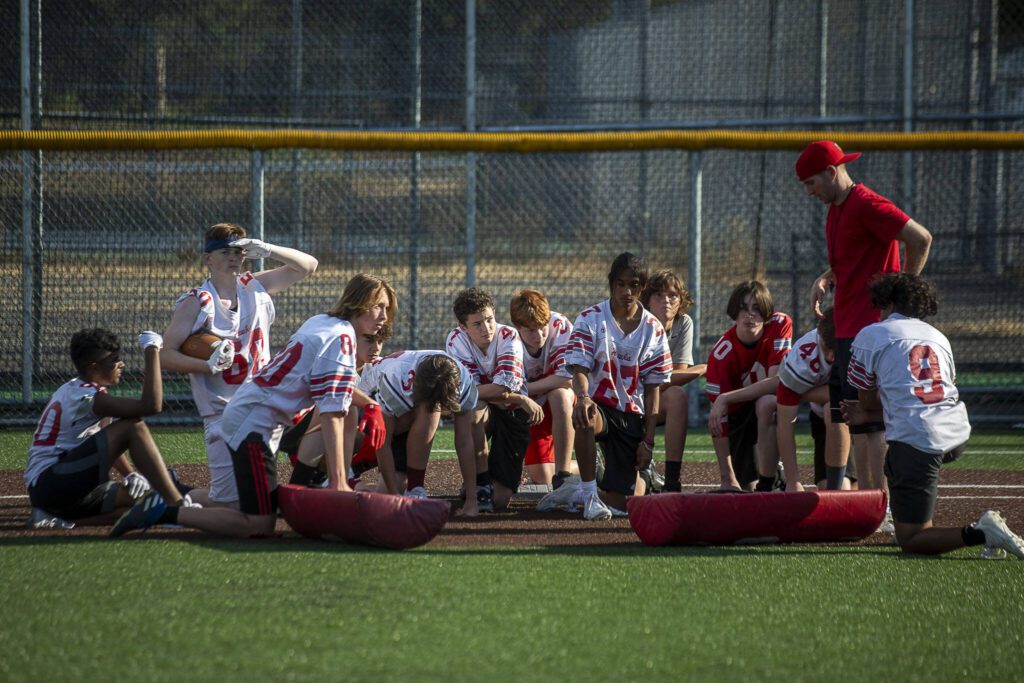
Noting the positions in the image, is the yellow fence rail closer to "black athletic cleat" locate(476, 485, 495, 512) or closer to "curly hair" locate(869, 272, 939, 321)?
"black athletic cleat" locate(476, 485, 495, 512)

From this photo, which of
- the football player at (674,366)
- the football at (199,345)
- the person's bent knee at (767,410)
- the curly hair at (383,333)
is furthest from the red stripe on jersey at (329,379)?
the person's bent knee at (767,410)

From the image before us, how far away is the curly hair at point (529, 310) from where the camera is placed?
623cm

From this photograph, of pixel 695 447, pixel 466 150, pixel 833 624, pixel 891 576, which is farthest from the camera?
pixel 466 150

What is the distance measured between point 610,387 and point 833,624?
240 cm

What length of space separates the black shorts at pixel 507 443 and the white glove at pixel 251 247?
142 cm

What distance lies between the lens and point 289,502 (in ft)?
15.6

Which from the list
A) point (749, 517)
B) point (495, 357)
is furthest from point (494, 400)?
point (749, 517)

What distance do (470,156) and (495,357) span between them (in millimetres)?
3420

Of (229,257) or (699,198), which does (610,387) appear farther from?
(699,198)

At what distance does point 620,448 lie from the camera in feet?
19.2

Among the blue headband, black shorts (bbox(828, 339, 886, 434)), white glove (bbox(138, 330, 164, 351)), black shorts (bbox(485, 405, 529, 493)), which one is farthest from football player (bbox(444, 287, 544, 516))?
white glove (bbox(138, 330, 164, 351))

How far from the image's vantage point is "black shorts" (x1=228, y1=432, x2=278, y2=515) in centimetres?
479

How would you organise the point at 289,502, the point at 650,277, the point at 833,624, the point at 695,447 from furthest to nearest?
the point at 695,447
the point at 650,277
the point at 289,502
the point at 833,624

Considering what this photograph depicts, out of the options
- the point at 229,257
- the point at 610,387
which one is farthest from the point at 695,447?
the point at 229,257
